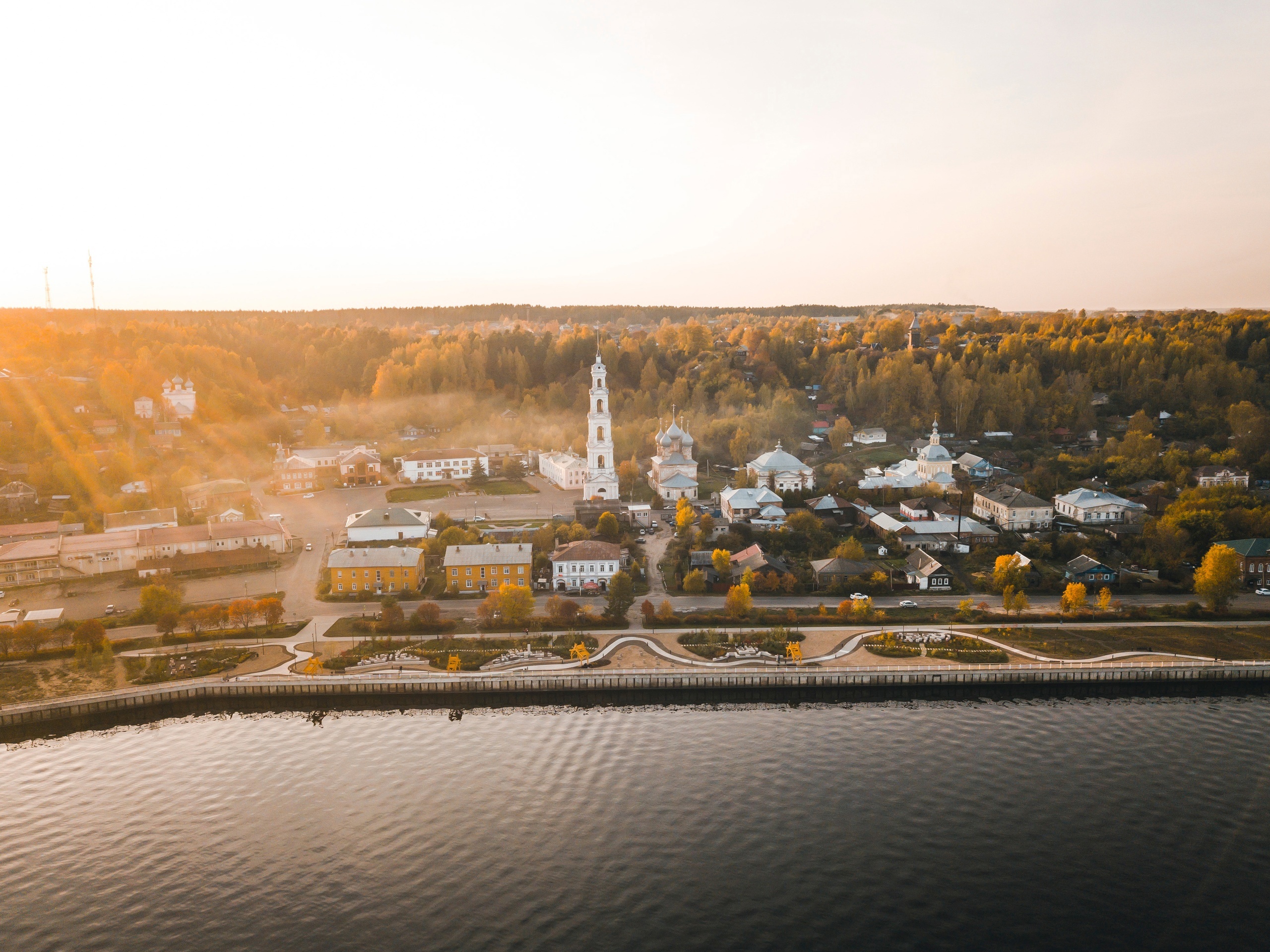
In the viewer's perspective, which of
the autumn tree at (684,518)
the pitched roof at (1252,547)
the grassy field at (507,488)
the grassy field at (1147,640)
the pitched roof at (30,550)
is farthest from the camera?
the grassy field at (507,488)

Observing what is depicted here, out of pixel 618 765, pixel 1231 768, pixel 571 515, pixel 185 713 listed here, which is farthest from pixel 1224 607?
pixel 185 713

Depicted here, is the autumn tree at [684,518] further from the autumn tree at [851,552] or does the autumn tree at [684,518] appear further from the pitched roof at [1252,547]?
the pitched roof at [1252,547]

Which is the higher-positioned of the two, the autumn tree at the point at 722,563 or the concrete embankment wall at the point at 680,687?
the autumn tree at the point at 722,563

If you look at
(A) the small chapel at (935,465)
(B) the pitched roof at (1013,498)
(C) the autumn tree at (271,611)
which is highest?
(A) the small chapel at (935,465)

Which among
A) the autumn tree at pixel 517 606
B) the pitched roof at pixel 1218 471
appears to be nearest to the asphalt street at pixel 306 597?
the autumn tree at pixel 517 606

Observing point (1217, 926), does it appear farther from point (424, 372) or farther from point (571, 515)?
point (424, 372)

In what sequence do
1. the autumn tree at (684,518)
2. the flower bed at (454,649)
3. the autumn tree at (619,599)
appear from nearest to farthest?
the flower bed at (454,649)
the autumn tree at (619,599)
the autumn tree at (684,518)

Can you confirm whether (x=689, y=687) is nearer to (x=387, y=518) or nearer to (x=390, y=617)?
(x=390, y=617)
